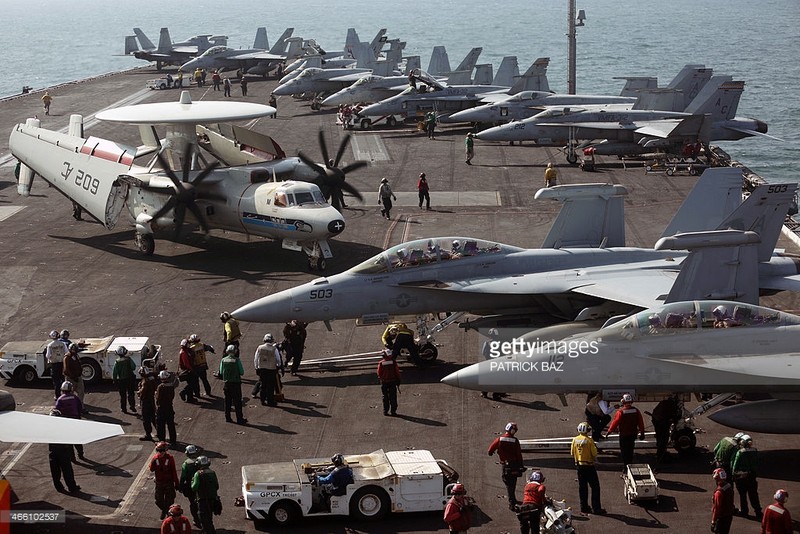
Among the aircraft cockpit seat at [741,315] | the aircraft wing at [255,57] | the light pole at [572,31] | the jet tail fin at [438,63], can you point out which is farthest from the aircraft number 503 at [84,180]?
the aircraft wing at [255,57]

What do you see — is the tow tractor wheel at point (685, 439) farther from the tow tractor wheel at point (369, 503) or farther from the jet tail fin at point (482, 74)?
the jet tail fin at point (482, 74)

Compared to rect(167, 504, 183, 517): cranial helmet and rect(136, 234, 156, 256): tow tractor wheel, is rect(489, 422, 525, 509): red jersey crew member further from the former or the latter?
rect(136, 234, 156, 256): tow tractor wheel

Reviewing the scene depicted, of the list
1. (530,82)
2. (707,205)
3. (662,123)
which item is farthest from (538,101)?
(707,205)

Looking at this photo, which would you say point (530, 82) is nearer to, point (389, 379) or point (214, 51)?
point (214, 51)

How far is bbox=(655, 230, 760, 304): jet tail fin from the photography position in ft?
72.4

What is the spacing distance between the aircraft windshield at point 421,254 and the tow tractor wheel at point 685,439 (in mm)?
7785

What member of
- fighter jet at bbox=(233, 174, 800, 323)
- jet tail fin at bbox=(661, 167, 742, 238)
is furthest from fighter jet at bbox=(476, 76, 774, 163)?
fighter jet at bbox=(233, 174, 800, 323)

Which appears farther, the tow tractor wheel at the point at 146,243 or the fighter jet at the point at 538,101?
the fighter jet at the point at 538,101

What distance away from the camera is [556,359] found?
19.4m

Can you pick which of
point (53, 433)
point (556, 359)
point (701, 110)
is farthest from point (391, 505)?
point (701, 110)

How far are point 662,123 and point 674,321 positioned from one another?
3572 centimetres

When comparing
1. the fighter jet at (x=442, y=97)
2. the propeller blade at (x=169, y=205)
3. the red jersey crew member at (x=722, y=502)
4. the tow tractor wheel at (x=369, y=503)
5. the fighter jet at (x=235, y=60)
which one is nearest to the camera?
the red jersey crew member at (x=722, y=502)

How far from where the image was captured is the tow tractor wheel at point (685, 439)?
19422mm

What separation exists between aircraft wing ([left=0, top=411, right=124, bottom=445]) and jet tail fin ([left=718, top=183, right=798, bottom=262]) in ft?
49.6
